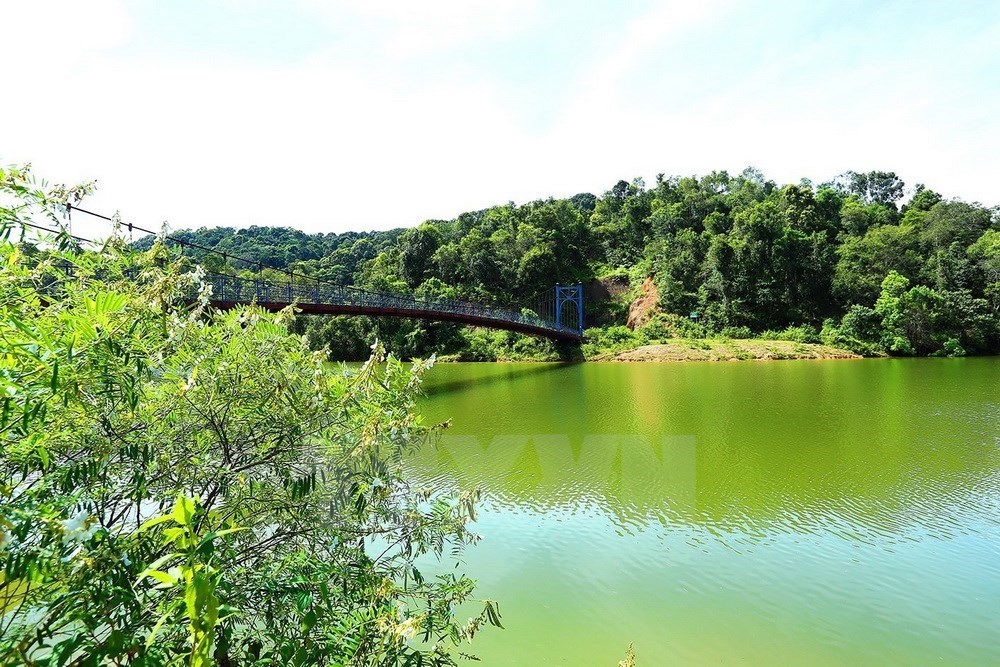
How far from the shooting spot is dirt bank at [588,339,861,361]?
2398 cm

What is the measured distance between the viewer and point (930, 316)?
81.1 ft

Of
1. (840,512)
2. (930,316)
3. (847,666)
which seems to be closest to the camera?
(847,666)

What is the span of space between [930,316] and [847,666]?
93.8ft

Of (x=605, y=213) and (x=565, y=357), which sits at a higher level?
(x=605, y=213)

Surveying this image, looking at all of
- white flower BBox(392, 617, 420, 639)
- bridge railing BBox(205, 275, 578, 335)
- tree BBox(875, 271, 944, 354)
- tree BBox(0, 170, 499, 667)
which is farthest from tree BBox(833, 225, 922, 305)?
white flower BBox(392, 617, 420, 639)

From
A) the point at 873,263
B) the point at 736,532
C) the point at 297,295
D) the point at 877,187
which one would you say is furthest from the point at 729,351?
the point at 877,187

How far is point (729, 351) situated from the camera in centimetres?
2473

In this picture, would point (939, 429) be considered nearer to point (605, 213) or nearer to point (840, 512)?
point (840, 512)

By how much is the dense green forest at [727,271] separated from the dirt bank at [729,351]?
1.59 metres

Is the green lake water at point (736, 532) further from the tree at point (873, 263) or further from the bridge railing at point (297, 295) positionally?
the tree at point (873, 263)

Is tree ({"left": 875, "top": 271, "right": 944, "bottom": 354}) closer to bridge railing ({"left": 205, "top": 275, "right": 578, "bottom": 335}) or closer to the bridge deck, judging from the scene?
the bridge deck

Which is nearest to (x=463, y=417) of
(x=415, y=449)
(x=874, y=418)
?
(x=874, y=418)

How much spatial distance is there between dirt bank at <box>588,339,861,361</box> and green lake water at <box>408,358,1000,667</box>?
530 inches

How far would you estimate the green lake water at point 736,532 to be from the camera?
3.30 meters
